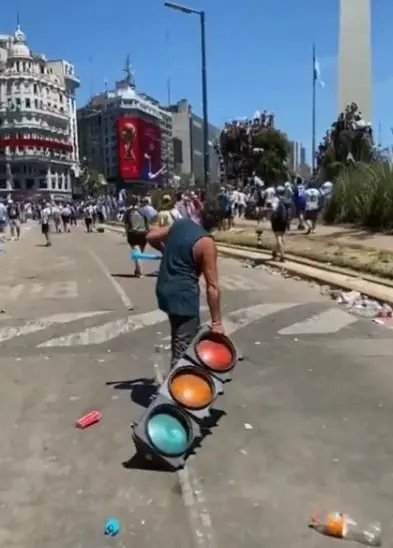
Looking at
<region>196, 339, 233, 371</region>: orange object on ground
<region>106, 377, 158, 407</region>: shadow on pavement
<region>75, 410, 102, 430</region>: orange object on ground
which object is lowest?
<region>106, 377, 158, 407</region>: shadow on pavement

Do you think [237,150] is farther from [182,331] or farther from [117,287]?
[182,331]

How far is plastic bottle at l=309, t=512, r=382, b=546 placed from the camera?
415 centimetres

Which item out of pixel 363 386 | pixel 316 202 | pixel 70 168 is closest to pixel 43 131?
pixel 70 168

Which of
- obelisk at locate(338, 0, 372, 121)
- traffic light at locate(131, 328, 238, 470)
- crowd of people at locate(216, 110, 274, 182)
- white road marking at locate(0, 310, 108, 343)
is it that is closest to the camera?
traffic light at locate(131, 328, 238, 470)

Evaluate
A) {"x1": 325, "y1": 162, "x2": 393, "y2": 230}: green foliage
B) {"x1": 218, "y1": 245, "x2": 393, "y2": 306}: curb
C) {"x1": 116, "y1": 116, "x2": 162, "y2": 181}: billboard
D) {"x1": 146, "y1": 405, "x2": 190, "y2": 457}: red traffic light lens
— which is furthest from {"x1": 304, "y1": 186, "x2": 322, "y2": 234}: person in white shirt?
{"x1": 116, "y1": 116, "x2": 162, "y2": 181}: billboard

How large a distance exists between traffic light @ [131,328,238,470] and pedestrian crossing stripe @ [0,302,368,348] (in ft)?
13.2

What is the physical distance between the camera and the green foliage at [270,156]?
71.2 m

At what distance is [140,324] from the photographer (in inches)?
440

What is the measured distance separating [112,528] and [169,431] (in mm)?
1183

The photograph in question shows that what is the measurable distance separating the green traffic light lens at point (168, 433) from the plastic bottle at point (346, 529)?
1195mm

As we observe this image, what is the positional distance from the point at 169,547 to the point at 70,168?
184 m

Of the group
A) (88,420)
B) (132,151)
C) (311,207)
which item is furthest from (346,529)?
(132,151)

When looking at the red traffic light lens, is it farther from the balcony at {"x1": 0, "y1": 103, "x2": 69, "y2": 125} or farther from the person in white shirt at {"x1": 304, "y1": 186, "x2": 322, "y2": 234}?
the balcony at {"x1": 0, "y1": 103, "x2": 69, "y2": 125}

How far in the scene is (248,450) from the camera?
5.58 m
